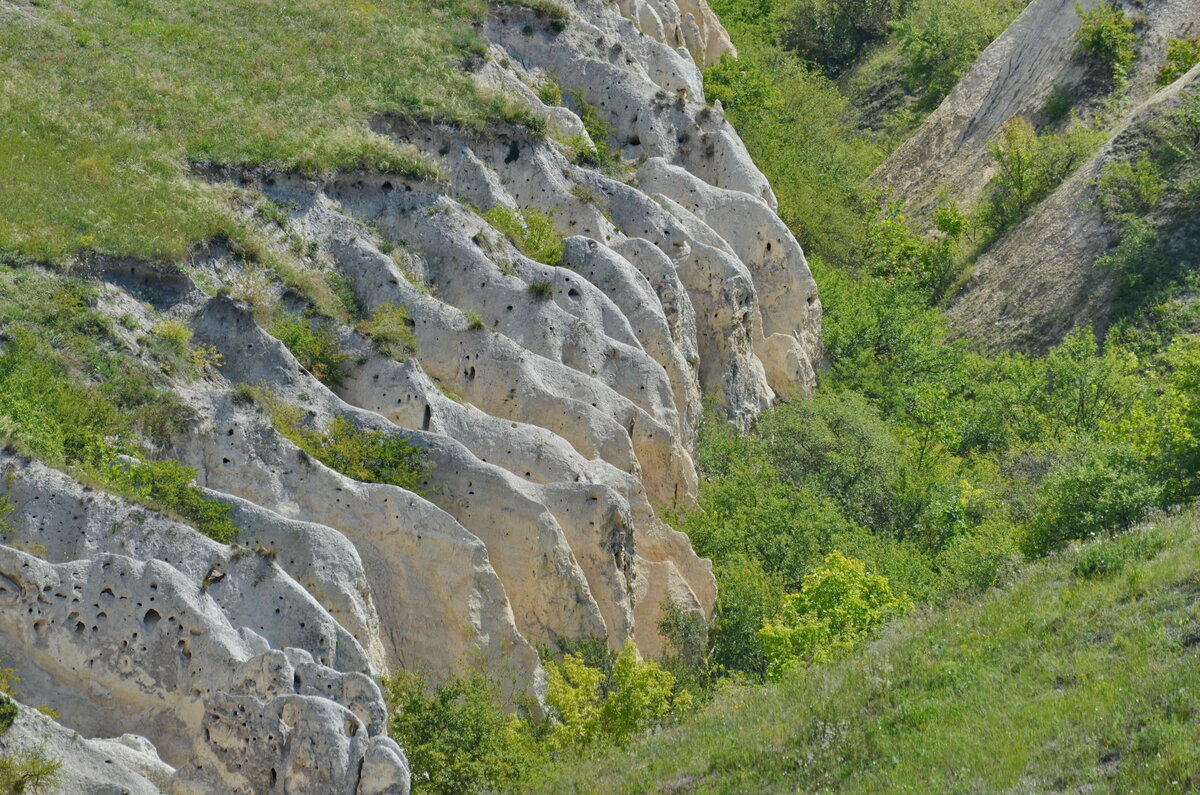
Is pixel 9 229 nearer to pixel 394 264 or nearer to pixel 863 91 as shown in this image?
pixel 394 264

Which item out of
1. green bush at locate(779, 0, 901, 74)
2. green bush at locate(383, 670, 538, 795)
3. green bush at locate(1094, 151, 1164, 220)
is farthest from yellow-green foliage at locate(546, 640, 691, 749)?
green bush at locate(779, 0, 901, 74)

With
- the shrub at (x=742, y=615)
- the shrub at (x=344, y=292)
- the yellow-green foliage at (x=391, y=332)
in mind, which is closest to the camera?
the shrub at (x=742, y=615)

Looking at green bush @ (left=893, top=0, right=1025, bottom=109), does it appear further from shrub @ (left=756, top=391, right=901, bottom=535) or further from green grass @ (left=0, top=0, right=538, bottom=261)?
shrub @ (left=756, top=391, right=901, bottom=535)

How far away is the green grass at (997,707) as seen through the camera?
18812 millimetres

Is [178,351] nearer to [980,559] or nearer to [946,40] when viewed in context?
[980,559]

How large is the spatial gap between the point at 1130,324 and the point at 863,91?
78.4 ft

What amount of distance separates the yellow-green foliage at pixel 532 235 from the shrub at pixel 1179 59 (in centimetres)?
2438

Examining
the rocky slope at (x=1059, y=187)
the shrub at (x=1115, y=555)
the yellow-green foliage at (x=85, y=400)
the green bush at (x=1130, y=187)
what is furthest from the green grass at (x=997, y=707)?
the green bush at (x=1130, y=187)

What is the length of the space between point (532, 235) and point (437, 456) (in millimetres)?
10423

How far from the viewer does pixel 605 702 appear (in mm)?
27172

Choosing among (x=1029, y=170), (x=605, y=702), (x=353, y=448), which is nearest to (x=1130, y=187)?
(x=1029, y=170)

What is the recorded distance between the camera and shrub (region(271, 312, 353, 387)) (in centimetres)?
3216

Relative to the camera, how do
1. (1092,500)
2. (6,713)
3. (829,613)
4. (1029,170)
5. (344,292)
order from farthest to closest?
(1029,170), (344,292), (829,613), (1092,500), (6,713)

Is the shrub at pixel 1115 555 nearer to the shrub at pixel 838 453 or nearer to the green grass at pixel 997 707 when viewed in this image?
the green grass at pixel 997 707
